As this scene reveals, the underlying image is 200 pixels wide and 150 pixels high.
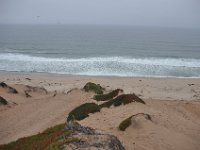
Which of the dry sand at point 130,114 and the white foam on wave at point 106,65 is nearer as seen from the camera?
the dry sand at point 130,114

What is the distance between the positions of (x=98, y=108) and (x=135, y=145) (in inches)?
202

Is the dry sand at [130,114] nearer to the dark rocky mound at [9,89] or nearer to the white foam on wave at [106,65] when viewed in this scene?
the dark rocky mound at [9,89]

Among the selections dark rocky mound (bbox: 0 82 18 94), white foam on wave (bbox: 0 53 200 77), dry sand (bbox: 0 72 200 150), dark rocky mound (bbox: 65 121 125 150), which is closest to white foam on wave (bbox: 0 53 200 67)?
white foam on wave (bbox: 0 53 200 77)

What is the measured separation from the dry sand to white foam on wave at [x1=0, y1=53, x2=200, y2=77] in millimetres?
8408

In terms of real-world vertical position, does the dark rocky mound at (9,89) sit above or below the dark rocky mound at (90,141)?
below

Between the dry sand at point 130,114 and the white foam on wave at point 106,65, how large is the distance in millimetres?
8408

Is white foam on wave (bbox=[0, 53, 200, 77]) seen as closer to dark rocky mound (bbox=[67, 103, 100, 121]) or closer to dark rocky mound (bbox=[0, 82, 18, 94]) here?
dark rocky mound (bbox=[0, 82, 18, 94])

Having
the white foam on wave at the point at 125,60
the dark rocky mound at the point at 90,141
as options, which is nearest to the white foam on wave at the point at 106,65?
the white foam on wave at the point at 125,60

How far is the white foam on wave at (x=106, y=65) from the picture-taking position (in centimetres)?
4181

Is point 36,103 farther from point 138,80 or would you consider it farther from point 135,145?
point 138,80

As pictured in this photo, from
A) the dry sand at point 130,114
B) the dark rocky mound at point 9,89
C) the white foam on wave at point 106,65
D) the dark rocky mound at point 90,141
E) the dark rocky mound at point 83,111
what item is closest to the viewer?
the dark rocky mound at point 90,141

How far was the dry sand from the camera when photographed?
11727mm

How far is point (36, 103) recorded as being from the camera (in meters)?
20.8

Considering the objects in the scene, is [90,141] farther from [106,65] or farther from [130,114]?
[106,65]
